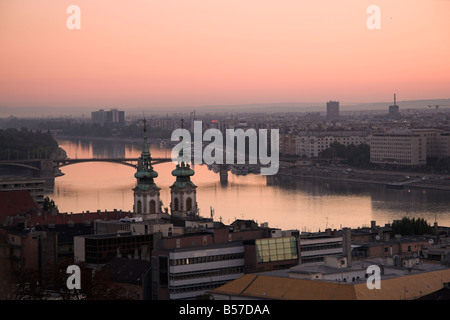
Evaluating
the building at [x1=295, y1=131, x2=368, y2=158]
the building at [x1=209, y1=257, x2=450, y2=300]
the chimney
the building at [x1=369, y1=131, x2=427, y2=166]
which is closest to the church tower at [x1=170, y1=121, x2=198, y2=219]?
the chimney

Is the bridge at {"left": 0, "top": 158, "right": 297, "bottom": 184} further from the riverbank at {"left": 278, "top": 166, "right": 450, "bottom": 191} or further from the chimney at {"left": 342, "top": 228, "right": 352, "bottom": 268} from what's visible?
the chimney at {"left": 342, "top": 228, "right": 352, "bottom": 268}

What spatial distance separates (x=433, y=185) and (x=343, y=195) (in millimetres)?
3066

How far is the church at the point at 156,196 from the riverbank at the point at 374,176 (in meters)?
11.9

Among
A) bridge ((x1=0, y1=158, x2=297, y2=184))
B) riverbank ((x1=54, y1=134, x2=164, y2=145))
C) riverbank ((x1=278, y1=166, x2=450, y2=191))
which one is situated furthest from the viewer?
riverbank ((x1=54, y1=134, x2=164, y2=145))

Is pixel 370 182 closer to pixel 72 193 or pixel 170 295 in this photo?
pixel 72 193

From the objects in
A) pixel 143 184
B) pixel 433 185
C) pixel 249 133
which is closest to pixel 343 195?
pixel 433 185

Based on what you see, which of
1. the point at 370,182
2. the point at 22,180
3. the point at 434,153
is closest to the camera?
the point at 22,180

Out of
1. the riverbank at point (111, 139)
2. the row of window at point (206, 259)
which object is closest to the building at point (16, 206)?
the row of window at point (206, 259)

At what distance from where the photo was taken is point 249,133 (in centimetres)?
4741
